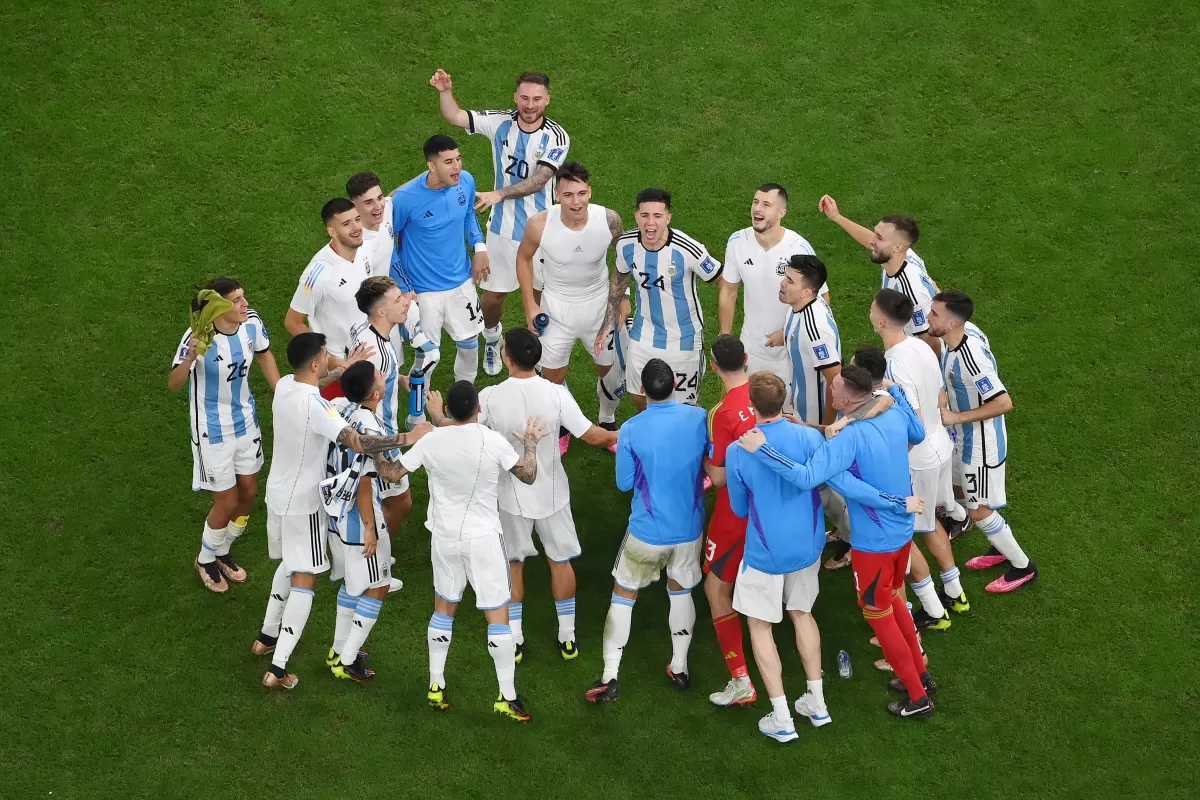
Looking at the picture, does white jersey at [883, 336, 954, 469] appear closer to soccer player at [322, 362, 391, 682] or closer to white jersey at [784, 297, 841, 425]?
white jersey at [784, 297, 841, 425]

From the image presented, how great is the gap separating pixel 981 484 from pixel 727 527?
182cm

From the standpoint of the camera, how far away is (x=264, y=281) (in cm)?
996

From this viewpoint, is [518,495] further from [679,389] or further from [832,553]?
[832,553]

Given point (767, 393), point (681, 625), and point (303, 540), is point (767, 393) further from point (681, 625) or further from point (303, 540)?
point (303, 540)

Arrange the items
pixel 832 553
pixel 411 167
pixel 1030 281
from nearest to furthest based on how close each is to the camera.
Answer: pixel 832 553
pixel 1030 281
pixel 411 167

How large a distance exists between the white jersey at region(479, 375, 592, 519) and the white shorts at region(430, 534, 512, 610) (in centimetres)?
36

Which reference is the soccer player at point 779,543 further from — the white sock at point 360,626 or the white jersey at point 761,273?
the white sock at point 360,626

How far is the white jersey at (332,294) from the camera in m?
7.70

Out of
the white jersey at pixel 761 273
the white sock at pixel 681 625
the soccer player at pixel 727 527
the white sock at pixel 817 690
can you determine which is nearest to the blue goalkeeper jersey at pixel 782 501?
the soccer player at pixel 727 527

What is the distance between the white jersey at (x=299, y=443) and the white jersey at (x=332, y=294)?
1084 millimetres

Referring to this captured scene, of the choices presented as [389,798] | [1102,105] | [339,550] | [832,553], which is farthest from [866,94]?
[389,798]

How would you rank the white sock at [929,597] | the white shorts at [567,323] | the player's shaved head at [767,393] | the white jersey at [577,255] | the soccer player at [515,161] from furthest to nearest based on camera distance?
the soccer player at [515,161], the white shorts at [567,323], the white jersey at [577,255], the white sock at [929,597], the player's shaved head at [767,393]

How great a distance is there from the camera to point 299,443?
6684mm

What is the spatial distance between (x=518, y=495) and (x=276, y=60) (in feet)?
20.9
